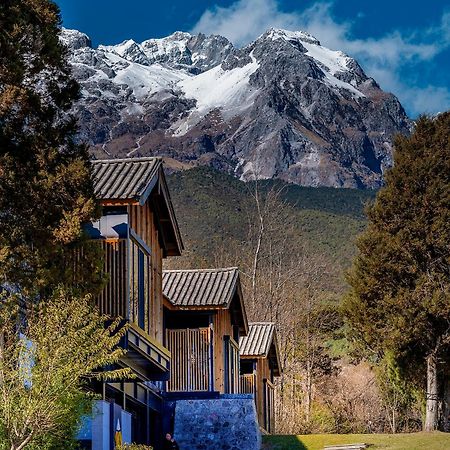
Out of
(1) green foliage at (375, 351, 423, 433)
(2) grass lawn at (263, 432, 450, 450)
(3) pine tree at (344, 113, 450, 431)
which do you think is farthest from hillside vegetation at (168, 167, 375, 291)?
(2) grass lawn at (263, 432, 450, 450)

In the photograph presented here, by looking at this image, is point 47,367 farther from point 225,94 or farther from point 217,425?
point 225,94

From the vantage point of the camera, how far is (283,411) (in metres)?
44.8

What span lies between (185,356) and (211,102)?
521 feet

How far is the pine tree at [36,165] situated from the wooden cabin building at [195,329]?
43.1 ft

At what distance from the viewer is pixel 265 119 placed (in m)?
158

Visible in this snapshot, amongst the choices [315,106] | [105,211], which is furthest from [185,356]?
[315,106]

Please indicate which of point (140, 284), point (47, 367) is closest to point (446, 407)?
point (140, 284)

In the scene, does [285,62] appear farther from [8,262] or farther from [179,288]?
[8,262]

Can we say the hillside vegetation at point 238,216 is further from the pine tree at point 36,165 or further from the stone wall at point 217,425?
the pine tree at point 36,165

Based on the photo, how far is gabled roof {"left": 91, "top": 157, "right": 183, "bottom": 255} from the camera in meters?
21.5

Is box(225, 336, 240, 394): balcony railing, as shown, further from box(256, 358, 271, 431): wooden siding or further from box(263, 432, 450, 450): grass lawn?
box(256, 358, 271, 431): wooden siding

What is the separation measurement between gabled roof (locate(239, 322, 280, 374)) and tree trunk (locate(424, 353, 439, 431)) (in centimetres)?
724

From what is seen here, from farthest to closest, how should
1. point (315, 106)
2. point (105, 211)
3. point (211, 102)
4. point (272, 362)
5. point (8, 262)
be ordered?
point (211, 102) → point (315, 106) → point (272, 362) → point (105, 211) → point (8, 262)

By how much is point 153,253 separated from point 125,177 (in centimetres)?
278
